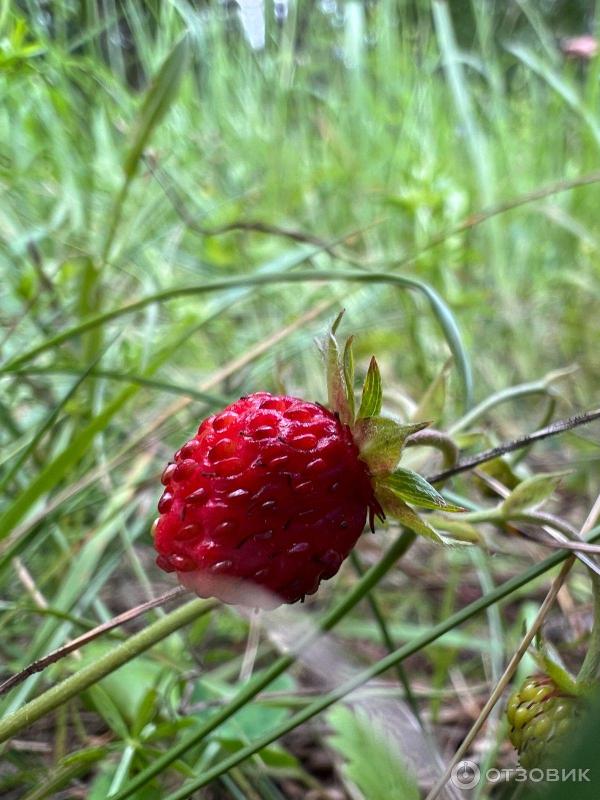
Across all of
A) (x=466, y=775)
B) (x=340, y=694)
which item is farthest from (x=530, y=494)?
(x=466, y=775)

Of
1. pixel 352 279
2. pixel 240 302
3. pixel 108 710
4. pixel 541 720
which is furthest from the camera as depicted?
pixel 240 302

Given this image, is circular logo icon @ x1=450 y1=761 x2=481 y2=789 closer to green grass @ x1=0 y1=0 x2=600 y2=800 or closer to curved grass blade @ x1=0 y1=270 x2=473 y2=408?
green grass @ x1=0 y1=0 x2=600 y2=800

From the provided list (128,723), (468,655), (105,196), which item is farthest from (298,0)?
(128,723)

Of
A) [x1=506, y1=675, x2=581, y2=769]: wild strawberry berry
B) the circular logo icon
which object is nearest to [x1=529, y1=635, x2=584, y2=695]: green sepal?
[x1=506, y1=675, x2=581, y2=769]: wild strawberry berry

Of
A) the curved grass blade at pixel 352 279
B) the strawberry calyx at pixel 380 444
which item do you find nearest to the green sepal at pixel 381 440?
the strawberry calyx at pixel 380 444

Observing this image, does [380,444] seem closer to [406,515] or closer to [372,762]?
[406,515]

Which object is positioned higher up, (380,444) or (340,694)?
(380,444)

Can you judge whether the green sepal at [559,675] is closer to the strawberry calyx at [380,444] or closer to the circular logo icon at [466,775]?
the strawberry calyx at [380,444]
